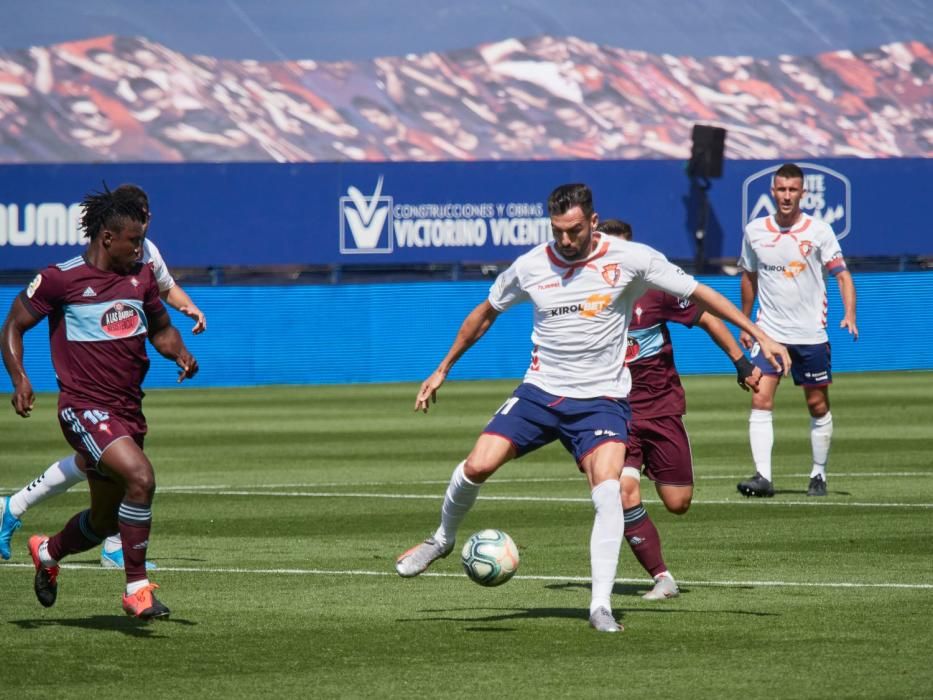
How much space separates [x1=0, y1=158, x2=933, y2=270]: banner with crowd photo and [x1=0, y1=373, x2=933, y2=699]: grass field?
40.9ft

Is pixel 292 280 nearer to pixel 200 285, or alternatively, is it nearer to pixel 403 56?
pixel 200 285

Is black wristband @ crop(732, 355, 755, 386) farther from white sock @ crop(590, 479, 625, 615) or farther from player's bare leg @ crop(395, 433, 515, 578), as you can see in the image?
player's bare leg @ crop(395, 433, 515, 578)

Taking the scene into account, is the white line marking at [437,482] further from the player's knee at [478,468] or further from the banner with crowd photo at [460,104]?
the banner with crowd photo at [460,104]

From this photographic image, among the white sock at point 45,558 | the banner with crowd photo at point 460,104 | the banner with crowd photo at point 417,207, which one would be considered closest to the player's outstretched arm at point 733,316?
the white sock at point 45,558

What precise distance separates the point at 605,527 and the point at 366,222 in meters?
24.3

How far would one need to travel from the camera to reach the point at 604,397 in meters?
8.70

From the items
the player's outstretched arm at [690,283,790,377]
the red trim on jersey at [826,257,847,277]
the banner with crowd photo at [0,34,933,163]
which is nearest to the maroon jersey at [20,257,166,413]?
the player's outstretched arm at [690,283,790,377]

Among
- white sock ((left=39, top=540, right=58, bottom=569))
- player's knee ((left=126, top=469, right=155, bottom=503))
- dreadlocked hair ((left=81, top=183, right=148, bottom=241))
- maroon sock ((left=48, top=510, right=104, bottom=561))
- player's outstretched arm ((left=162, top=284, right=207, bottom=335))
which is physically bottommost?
white sock ((left=39, top=540, right=58, bottom=569))

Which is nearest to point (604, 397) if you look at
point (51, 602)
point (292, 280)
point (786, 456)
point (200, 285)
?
point (51, 602)

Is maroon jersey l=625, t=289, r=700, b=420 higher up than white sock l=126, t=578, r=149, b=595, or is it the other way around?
maroon jersey l=625, t=289, r=700, b=420

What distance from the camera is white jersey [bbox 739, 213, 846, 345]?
14672 millimetres

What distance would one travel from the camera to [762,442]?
14219 millimetres

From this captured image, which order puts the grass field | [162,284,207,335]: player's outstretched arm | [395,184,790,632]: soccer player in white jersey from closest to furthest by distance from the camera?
the grass field < [395,184,790,632]: soccer player in white jersey < [162,284,207,335]: player's outstretched arm

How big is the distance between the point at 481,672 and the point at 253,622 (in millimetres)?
1649
